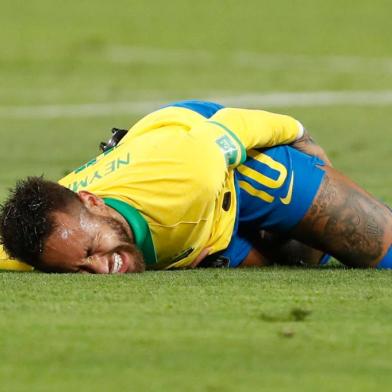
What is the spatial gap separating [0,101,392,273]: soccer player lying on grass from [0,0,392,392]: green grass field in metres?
0.15

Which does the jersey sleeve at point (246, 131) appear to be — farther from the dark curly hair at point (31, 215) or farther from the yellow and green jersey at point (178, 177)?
the dark curly hair at point (31, 215)

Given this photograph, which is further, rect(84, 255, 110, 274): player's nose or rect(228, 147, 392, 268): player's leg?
rect(228, 147, 392, 268): player's leg

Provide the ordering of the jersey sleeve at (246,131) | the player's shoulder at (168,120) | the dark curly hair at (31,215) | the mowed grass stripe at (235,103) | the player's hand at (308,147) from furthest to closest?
the mowed grass stripe at (235,103) → the player's hand at (308,147) → the player's shoulder at (168,120) → the jersey sleeve at (246,131) → the dark curly hair at (31,215)

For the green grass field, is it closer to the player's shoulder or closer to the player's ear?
the player's ear

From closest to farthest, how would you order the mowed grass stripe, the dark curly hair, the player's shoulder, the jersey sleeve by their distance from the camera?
the dark curly hair, the jersey sleeve, the player's shoulder, the mowed grass stripe

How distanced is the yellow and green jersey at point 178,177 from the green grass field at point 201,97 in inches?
6.8

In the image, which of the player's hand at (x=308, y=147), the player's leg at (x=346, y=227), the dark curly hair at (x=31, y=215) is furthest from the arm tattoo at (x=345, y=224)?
the dark curly hair at (x=31, y=215)

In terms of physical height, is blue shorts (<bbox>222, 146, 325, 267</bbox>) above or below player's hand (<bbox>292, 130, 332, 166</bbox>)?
below

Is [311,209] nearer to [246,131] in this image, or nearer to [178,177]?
[246,131]

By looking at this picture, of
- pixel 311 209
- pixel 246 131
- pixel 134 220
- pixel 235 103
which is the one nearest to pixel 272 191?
pixel 311 209

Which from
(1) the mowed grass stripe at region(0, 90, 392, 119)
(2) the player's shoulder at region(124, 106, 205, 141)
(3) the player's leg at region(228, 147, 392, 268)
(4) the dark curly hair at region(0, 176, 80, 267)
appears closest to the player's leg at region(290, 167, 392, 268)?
(3) the player's leg at region(228, 147, 392, 268)

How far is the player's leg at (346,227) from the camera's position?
22.7 ft

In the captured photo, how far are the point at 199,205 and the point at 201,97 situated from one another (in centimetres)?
1270

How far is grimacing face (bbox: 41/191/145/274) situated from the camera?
615 cm
